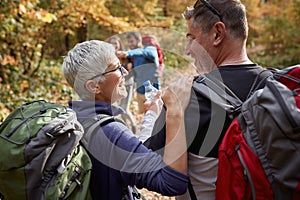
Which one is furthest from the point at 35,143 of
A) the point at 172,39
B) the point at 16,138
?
the point at 172,39

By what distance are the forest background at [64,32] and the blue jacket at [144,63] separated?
25.6 inches

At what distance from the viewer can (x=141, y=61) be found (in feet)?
23.7

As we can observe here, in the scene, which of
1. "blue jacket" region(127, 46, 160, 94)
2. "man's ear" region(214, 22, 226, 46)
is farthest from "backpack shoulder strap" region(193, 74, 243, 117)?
"blue jacket" region(127, 46, 160, 94)

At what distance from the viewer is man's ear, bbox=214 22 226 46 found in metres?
1.83

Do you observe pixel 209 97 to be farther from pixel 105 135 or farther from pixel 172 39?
pixel 172 39

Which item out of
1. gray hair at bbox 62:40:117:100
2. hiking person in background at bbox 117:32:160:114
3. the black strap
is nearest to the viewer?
the black strap

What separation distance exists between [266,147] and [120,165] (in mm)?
731

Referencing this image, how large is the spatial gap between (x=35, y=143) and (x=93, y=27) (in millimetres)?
11819

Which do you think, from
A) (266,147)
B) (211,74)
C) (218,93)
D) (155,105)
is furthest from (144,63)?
(266,147)

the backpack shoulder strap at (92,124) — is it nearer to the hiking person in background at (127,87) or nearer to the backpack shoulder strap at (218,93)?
the backpack shoulder strap at (218,93)

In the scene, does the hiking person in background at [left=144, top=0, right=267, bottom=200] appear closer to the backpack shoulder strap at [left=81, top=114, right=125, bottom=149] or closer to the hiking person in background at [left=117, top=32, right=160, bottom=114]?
the backpack shoulder strap at [left=81, top=114, right=125, bottom=149]

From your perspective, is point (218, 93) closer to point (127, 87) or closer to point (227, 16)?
point (227, 16)

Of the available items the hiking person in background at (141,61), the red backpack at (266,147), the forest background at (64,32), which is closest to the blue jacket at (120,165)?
the red backpack at (266,147)

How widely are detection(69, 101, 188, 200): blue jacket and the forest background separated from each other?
1409 mm
